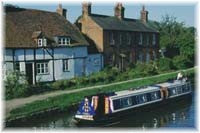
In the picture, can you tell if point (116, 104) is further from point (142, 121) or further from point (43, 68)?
point (43, 68)

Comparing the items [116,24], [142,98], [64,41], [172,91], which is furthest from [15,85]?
[116,24]

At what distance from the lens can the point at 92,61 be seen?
18250 mm

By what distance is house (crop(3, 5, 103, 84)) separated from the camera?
16062mm

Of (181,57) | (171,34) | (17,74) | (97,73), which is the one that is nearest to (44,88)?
(17,74)

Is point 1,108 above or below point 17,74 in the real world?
below

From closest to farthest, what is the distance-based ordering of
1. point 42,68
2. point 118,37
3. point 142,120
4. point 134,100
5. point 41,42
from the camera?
point 142,120, point 134,100, point 42,68, point 41,42, point 118,37

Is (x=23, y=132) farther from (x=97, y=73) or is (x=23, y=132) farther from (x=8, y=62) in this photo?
(x=97, y=73)

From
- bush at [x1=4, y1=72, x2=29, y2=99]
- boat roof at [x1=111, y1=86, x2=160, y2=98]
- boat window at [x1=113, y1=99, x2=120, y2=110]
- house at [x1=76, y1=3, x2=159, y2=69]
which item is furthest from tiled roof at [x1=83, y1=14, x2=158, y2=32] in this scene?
boat window at [x1=113, y1=99, x2=120, y2=110]

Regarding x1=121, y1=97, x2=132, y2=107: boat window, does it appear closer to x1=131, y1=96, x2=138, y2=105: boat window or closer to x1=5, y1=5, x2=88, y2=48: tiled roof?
x1=131, y1=96, x2=138, y2=105: boat window

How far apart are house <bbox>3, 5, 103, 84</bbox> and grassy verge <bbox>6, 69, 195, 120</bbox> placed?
1.56 m

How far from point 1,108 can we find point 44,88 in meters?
3.01

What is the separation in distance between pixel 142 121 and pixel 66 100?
2.92m

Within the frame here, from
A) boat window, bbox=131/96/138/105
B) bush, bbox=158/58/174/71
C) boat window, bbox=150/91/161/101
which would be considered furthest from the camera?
bush, bbox=158/58/174/71

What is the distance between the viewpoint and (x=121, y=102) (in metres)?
14.2
